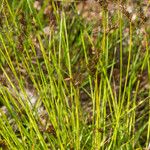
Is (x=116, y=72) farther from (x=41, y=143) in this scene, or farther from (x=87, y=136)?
(x=41, y=143)

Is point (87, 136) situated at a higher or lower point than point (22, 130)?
lower

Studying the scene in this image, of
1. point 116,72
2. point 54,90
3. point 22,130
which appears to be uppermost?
point 54,90

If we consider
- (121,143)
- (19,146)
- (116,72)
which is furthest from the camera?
(116,72)

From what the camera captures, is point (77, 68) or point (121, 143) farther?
point (77, 68)

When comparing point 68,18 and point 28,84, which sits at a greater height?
point 68,18

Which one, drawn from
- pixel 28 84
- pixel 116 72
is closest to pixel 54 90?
pixel 28 84

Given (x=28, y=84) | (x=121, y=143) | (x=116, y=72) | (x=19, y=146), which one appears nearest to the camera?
(x=19, y=146)

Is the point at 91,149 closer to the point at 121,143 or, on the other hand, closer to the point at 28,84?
the point at 121,143

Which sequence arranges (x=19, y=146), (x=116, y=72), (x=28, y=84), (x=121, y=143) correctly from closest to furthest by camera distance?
(x=19, y=146) < (x=121, y=143) < (x=28, y=84) < (x=116, y=72)

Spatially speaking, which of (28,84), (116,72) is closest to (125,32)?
(116,72)

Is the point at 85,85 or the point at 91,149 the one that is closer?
the point at 91,149
